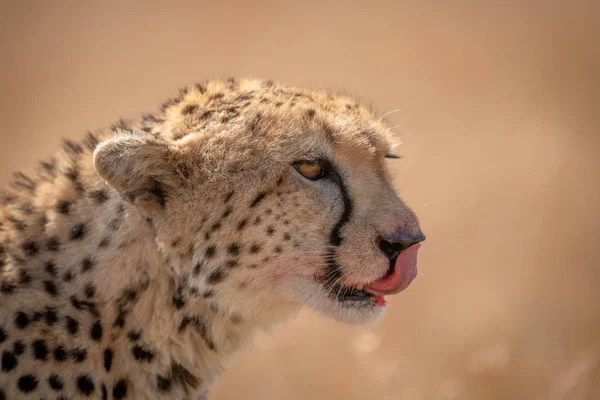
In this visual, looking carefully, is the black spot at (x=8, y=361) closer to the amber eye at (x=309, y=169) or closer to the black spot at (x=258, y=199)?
the black spot at (x=258, y=199)

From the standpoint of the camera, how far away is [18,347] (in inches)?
85.4


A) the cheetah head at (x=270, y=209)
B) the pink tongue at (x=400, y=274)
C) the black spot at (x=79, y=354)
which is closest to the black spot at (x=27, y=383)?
the black spot at (x=79, y=354)

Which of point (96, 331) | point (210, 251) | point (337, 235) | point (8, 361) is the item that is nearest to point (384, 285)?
point (337, 235)

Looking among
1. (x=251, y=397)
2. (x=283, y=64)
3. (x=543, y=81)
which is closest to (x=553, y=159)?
(x=543, y=81)

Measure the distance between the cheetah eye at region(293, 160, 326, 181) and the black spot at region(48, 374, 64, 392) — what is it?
870 millimetres

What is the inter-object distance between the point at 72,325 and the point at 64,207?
0.36 m

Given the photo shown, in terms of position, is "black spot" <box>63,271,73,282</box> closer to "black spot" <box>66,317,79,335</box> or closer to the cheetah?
the cheetah

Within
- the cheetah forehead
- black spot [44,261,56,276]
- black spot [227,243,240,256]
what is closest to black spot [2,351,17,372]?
black spot [44,261,56,276]

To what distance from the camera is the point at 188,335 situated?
234cm

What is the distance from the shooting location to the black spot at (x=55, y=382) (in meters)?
2.18

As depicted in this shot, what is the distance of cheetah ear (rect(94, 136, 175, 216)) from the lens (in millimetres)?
2193

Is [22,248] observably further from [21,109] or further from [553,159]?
[21,109]

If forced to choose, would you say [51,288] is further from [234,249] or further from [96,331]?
[234,249]

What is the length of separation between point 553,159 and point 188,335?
377 cm
